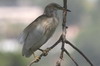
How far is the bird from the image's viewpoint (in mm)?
1007

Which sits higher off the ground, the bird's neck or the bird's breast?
the bird's neck

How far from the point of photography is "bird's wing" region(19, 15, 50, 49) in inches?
39.5

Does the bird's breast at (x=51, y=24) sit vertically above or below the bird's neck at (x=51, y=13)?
below

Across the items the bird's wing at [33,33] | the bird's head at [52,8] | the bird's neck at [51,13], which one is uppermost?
the bird's head at [52,8]

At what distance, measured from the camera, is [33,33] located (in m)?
1.00

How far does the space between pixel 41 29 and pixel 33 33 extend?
2cm

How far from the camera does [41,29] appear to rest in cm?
102

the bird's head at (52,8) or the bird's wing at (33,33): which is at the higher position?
the bird's head at (52,8)

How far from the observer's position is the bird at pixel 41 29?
3.30 feet

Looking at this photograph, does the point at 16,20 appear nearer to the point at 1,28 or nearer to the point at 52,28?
the point at 1,28

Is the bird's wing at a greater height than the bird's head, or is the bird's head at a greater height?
the bird's head

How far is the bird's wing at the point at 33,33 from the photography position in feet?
3.29

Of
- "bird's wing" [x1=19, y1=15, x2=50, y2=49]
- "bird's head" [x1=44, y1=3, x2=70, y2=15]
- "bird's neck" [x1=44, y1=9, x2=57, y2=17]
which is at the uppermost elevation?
"bird's head" [x1=44, y1=3, x2=70, y2=15]

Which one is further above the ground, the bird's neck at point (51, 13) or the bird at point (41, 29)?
the bird's neck at point (51, 13)
